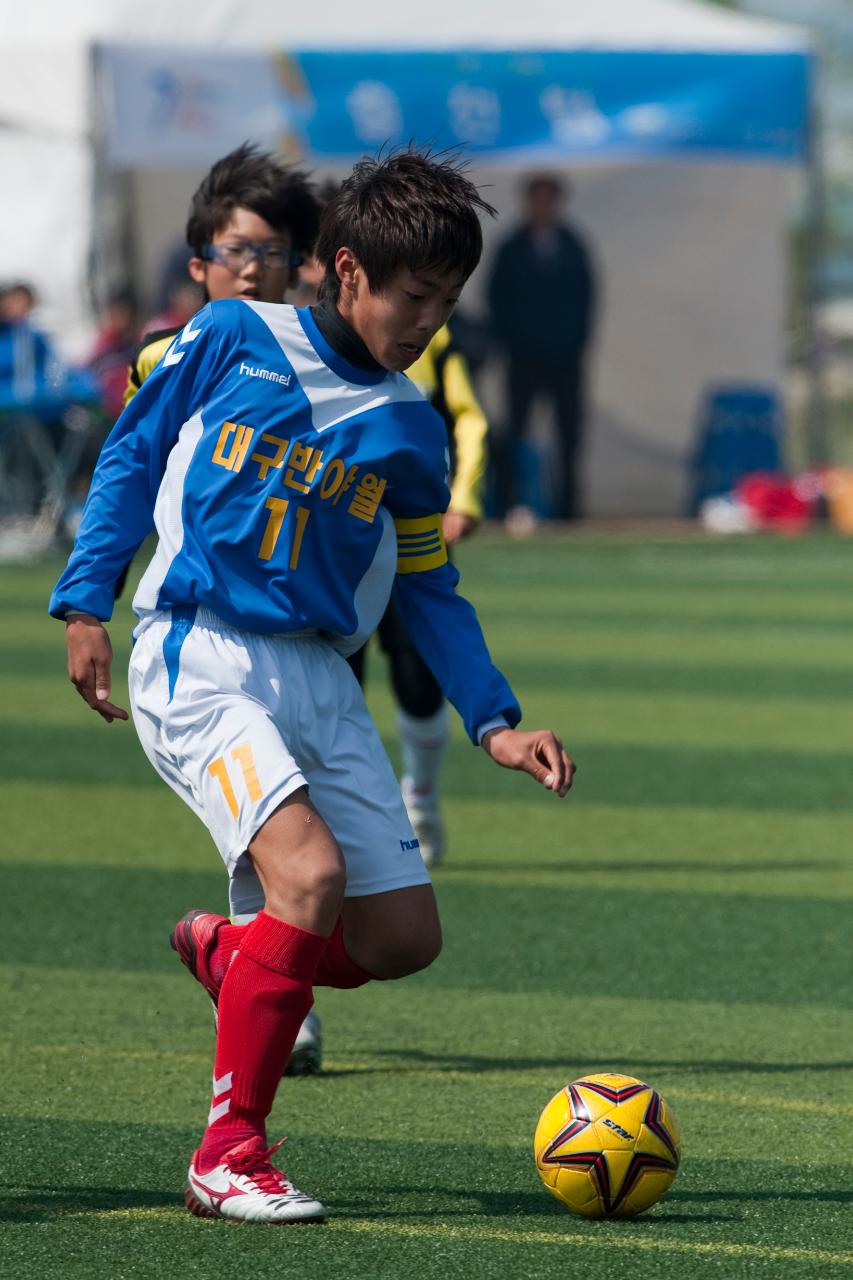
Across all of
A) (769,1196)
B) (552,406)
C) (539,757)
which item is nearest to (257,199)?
(539,757)

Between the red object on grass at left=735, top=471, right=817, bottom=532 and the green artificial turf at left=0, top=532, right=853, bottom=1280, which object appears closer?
the green artificial turf at left=0, top=532, right=853, bottom=1280

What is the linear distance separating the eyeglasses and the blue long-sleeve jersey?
1120 mm

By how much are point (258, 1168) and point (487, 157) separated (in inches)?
691

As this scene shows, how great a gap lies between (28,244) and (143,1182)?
1556 cm

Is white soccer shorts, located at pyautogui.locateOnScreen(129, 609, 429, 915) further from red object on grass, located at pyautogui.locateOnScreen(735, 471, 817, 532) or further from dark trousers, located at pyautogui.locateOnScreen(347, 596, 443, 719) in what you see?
red object on grass, located at pyautogui.locateOnScreen(735, 471, 817, 532)

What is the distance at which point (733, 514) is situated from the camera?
2248cm

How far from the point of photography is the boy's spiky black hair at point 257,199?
5.03m

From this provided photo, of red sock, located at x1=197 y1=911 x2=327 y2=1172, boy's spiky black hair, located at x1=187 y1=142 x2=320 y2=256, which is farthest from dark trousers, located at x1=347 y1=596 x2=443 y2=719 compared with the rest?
red sock, located at x1=197 y1=911 x2=327 y2=1172

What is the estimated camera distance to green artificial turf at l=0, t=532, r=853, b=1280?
12.0 feet

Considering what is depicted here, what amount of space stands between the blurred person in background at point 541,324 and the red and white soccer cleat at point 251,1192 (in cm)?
1853

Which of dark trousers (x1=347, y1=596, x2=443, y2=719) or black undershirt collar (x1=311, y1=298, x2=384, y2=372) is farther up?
black undershirt collar (x1=311, y1=298, x2=384, y2=372)

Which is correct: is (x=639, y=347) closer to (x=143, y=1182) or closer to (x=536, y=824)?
(x=536, y=824)

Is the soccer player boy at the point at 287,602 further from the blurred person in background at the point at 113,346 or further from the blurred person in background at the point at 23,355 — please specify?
the blurred person in background at the point at 113,346

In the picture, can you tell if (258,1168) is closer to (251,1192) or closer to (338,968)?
(251,1192)
